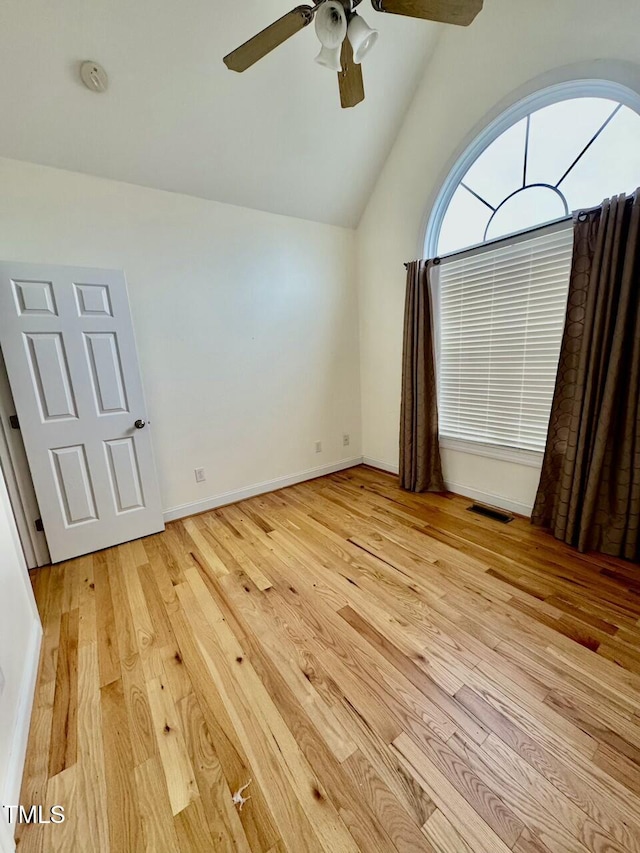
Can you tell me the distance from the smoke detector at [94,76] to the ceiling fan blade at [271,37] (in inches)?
34.9

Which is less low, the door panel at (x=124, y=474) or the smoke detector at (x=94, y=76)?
the smoke detector at (x=94, y=76)

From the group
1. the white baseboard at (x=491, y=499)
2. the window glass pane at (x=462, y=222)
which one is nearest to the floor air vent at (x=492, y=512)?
the white baseboard at (x=491, y=499)

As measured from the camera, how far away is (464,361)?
2768 millimetres

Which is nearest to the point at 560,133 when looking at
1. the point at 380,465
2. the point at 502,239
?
the point at 502,239

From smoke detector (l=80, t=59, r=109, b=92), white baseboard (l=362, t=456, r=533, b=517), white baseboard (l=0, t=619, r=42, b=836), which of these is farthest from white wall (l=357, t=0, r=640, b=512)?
white baseboard (l=0, t=619, r=42, b=836)

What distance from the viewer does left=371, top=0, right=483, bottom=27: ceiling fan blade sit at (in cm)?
132

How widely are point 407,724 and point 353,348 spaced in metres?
3.17

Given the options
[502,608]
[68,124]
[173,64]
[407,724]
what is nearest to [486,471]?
[502,608]

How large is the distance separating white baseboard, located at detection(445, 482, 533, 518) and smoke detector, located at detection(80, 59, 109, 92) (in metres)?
3.68

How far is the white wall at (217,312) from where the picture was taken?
84.7 inches

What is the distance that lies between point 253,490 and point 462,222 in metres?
3.01

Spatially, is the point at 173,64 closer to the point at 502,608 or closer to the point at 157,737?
the point at 157,737

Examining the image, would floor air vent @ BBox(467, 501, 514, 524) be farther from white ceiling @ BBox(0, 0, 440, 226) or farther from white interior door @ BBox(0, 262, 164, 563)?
white ceiling @ BBox(0, 0, 440, 226)

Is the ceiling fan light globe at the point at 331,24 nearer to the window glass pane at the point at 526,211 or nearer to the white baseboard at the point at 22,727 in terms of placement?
the window glass pane at the point at 526,211
